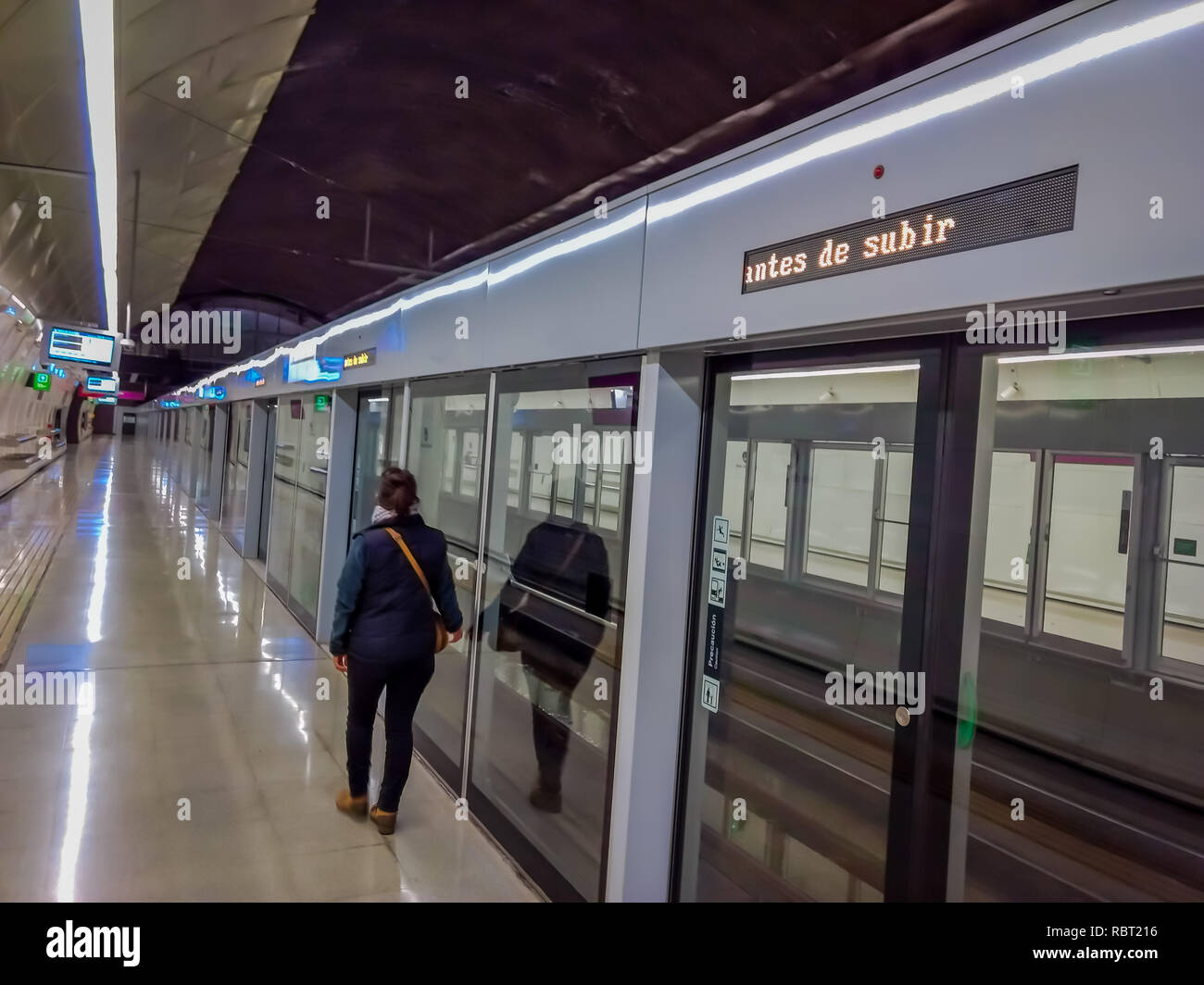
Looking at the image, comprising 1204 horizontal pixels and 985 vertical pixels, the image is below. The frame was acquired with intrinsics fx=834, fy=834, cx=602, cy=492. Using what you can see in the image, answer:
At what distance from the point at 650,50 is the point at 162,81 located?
323 centimetres

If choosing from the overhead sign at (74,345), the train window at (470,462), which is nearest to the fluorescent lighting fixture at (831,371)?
the train window at (470,462)

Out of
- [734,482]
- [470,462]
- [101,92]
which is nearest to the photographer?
[734,482]

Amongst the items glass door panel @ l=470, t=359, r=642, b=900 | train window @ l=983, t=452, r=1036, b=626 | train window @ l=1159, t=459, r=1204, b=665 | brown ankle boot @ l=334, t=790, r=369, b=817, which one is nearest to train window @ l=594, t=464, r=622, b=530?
glass door panel @ l=470, t=359, r=642, b=900

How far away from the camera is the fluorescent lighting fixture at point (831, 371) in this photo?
250 centimetres

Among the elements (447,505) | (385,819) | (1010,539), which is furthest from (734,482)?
(1010,539)

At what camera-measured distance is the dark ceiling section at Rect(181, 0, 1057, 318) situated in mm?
3943

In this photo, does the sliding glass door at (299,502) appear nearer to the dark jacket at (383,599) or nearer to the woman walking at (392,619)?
the woman walking at (392,619)

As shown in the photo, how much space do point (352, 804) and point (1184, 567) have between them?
214 inches

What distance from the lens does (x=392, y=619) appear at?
3.97 meters
